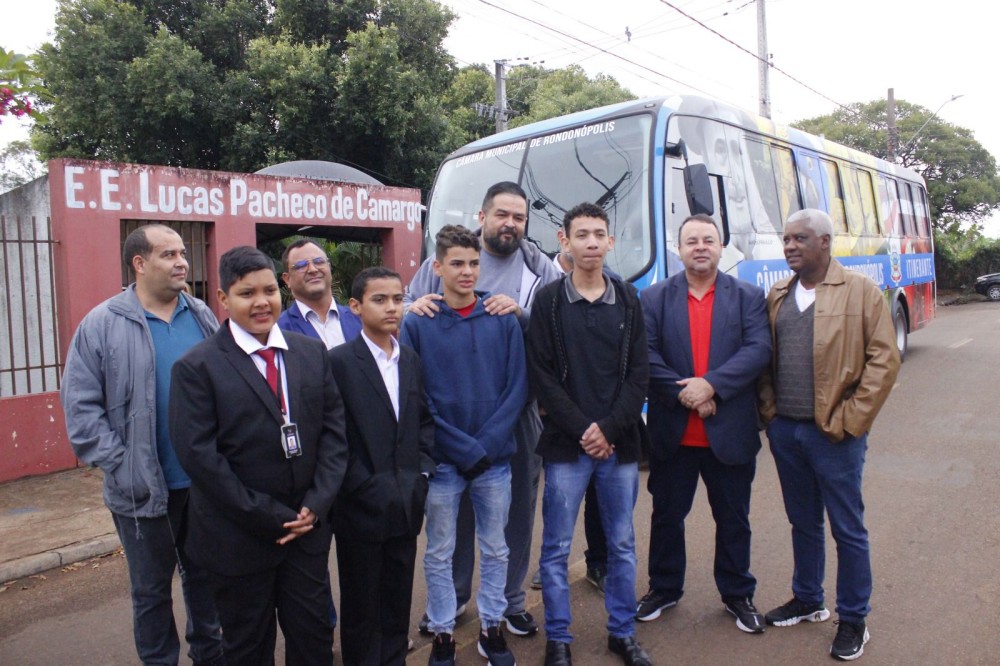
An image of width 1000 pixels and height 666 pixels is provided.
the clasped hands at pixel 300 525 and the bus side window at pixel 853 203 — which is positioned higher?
the bus side window at pixel 853 203

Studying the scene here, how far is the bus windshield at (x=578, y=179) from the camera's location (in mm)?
5965

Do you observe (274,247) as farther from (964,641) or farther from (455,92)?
(455,92)

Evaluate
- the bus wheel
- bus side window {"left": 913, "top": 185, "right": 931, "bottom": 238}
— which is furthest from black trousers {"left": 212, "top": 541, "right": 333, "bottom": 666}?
bus side window {"left": 913, "top": 185, "right": 931, "bottom": 238}

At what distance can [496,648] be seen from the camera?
3219 millimetres

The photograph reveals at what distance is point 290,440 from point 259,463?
0.12 meters

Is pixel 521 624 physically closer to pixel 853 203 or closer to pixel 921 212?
pixel 853 203

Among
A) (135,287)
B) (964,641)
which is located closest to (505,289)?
(135,287)

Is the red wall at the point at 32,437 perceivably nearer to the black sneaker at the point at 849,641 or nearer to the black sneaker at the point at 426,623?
the black sneaker at the point at 426,623

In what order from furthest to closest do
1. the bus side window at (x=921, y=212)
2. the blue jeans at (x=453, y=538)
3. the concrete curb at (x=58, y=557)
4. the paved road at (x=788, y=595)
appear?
1. the bus side window at (x=921, y=212)
2. the concrete curb at (x=58, y=557)
3. the paved road at (x=788, y=595)
4. the blue jeans at (x=453, y=538)

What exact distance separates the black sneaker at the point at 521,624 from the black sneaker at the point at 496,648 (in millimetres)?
295

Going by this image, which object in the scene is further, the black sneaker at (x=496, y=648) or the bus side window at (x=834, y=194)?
the bus side window at (x=834, y=194)

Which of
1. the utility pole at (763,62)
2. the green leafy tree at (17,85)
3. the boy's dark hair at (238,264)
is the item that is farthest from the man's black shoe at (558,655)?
the utility pole at (763,62)

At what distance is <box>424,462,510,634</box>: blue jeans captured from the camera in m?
3.15

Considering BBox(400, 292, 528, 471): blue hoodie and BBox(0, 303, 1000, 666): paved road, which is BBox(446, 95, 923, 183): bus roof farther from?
BBox(400, 292, 528, 471): blue hoodie
